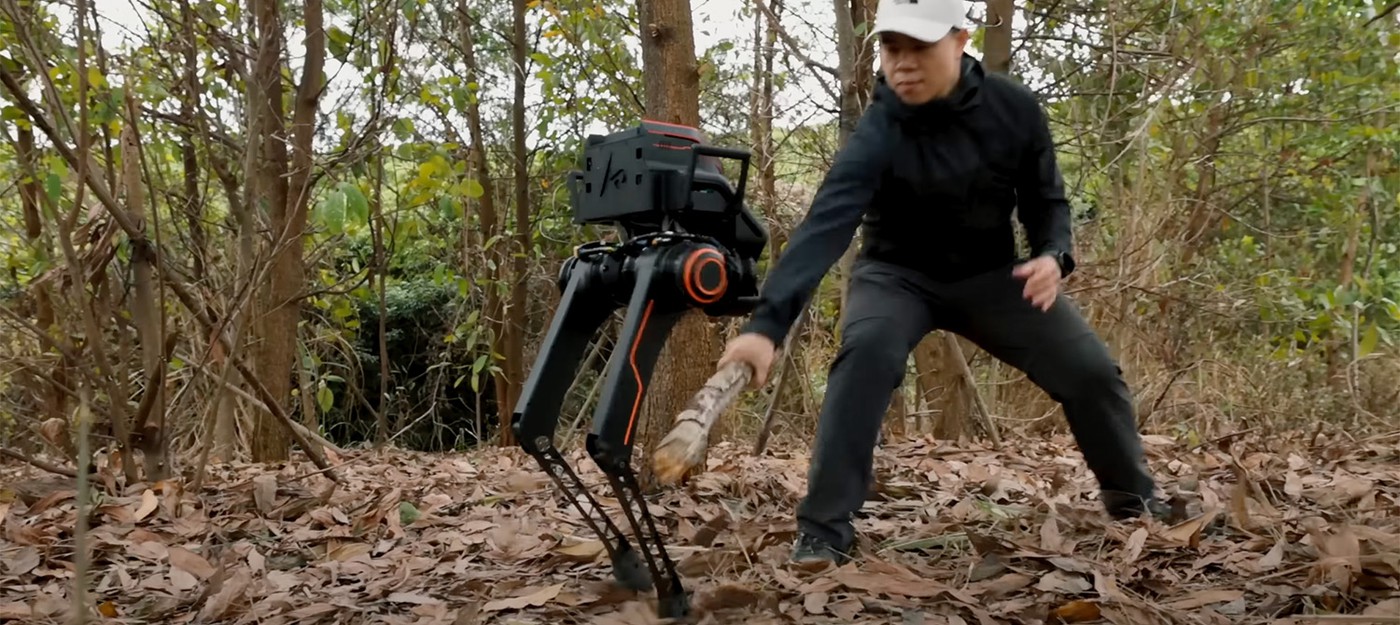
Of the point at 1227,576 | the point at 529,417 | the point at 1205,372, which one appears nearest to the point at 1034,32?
the point at 1205,372

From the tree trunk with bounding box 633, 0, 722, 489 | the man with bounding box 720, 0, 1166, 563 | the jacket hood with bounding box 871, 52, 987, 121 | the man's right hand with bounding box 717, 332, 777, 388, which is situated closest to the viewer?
the man's right hand with bounding box 717, 332, 777, 388

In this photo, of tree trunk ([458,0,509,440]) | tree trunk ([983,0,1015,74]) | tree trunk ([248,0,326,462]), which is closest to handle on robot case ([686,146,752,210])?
tree trunk ([983,0,1015,74])

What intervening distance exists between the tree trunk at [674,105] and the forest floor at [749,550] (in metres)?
0.31

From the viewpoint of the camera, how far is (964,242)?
2.81 metres

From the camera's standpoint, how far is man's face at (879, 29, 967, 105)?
2.54m

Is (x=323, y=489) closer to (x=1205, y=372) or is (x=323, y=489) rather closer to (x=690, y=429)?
(x=690, y=429)

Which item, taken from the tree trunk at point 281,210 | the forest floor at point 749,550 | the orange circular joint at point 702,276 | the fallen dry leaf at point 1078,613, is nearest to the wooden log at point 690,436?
the orange circular joint at point 702,276

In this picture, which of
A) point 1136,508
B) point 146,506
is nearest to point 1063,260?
point 1136,508

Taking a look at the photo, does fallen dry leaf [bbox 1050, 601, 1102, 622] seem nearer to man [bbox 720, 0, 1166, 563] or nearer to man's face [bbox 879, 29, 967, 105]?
man [bbox 720, 0, 1166, 563]

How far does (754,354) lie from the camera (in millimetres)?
2033

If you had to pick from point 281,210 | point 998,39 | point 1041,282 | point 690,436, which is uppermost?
point 998,39

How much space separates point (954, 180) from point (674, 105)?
1.20m

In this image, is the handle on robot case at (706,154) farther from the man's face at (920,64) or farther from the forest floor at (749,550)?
the forest floor at (749,550)

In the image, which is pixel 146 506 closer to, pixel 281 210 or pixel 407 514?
pixel 407 514
